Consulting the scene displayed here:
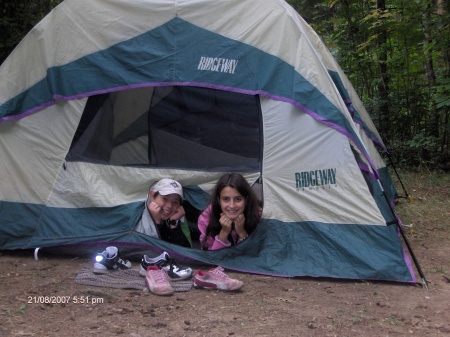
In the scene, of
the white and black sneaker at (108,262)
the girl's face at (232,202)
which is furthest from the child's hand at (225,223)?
the white and black sneaker at (108,262)

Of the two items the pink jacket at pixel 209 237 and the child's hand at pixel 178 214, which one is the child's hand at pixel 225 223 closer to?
the pink jacket at pixel 209 237

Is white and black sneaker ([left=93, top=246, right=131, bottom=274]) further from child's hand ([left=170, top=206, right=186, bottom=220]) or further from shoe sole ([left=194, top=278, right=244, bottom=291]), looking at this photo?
shoe sole ([left=194, top=278, right=244, bottom=291])

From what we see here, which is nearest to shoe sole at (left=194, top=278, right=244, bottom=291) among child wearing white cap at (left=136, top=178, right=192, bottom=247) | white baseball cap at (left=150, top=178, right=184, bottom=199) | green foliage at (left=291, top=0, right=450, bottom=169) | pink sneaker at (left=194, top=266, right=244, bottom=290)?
pink sneaker at (left=194, top=266, right=244, bottom=290)

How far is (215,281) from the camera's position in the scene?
3.46 meters

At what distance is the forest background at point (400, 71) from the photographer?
310 inches

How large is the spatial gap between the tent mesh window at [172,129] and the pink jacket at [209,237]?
39 centimetres

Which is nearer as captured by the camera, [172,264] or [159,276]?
[159,276]

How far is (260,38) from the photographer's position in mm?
4012

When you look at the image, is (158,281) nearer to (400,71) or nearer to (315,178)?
(315,178)

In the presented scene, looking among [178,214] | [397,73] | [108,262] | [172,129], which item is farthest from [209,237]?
[397,73]

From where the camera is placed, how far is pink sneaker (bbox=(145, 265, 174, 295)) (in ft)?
11.0

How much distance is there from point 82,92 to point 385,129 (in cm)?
599

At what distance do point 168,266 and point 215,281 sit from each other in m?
0.35

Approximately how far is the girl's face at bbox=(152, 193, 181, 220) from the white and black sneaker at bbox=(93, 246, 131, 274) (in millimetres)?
427
